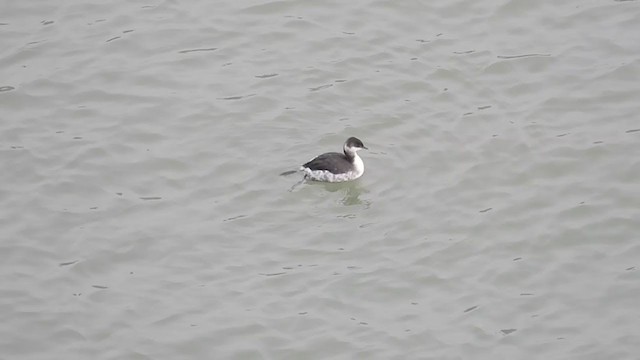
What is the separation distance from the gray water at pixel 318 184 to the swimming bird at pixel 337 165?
0.26 m

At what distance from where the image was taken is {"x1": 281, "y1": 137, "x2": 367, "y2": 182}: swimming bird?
15.7m

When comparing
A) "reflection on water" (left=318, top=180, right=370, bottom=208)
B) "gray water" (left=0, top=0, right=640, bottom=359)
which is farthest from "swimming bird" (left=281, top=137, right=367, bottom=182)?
"gray water" (left=0, top=0, right=640, bottom=359)

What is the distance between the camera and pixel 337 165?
1567cm

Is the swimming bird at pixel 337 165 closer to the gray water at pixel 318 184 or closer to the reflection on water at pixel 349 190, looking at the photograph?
the reflection on water at pixel 349 190

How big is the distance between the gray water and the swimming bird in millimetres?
258

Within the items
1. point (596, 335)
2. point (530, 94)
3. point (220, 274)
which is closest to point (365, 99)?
point (530, 94)

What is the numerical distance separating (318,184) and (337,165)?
571mm

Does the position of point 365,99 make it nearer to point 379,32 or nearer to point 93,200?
point 379,32

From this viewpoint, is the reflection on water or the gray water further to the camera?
the reflection on water

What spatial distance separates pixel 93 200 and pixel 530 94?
6551mm

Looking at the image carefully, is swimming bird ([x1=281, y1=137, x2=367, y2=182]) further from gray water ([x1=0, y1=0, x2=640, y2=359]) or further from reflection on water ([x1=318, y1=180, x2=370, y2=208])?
gray water ([x1=0, y1=0, x2=640, y2=359])

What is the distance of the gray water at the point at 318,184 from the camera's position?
1322cm

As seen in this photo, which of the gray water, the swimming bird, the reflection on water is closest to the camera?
the gray water

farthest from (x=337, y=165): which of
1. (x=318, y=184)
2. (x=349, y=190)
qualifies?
(x=318, y=184)
